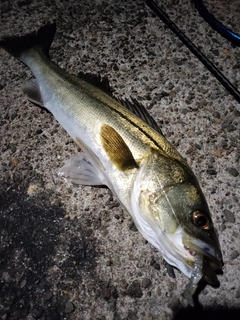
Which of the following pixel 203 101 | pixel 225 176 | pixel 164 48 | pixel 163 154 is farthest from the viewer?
pixel 164 48

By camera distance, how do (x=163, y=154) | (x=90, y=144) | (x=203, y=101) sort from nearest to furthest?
(x=163, y=154) → (x=90, y=144) → (x=203, y=101)

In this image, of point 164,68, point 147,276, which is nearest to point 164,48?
point 164,68

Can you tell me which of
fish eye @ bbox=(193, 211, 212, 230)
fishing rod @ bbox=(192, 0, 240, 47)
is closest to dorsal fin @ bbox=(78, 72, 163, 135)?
fish eye @ bbox=(193, 211, 212, 230)

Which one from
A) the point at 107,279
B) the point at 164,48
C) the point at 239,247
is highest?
the point at 164,48

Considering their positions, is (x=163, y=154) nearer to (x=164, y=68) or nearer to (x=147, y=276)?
(x=147, y=276)

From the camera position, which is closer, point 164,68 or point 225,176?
point 225,176

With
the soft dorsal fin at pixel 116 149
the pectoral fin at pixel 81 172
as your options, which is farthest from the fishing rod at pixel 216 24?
the pectoral fin at pixel 81 172

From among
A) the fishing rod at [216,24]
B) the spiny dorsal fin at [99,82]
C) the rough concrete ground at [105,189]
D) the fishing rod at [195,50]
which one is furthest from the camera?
the fishing rod at [216,24]

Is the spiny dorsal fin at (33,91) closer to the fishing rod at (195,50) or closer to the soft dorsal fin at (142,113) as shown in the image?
the soft dorsal fin at (142,113)
